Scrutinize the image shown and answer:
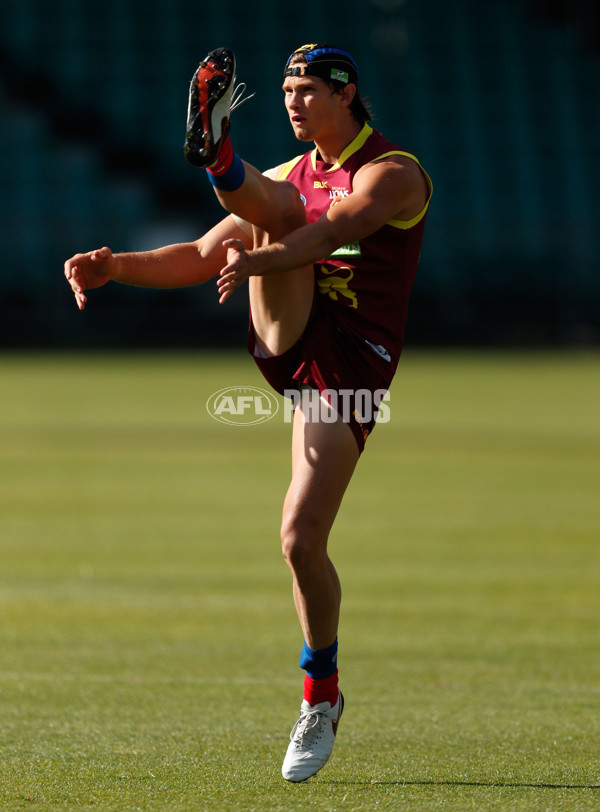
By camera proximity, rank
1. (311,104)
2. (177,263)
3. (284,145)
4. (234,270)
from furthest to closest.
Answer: (284,145), (177,263), (311,104), (234,270)

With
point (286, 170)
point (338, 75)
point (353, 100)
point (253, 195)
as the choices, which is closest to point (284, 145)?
point (286, 170)

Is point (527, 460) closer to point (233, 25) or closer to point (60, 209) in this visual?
point (60, 209)

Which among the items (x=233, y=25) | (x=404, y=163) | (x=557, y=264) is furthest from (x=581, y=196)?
(x=404, y=163)

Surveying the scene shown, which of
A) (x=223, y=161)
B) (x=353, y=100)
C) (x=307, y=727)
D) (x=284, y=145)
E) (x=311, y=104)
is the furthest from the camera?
(x=284, y=145)

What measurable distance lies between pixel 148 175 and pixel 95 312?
4714 mm

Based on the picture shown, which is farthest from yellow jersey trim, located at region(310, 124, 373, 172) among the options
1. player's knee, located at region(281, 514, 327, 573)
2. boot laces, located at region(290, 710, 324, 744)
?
boot laces, located at region(290, 710, 324, 744)

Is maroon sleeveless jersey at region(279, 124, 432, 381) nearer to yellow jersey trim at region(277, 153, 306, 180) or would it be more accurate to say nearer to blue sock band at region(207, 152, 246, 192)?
yellow jersey trim at region(277, 153, 306, 180)

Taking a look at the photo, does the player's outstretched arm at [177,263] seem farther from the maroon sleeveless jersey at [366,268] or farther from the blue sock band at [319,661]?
the blue sock band at [319,661]

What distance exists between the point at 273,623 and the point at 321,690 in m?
2.38

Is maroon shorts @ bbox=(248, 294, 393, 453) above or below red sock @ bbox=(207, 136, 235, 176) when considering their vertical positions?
→ below

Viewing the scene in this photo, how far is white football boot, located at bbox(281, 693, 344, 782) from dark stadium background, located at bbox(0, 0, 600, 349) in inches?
856

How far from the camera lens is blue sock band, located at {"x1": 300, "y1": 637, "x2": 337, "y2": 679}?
4.31 metres

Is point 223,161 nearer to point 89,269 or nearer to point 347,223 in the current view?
point 347,223

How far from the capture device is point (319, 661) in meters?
4.31
